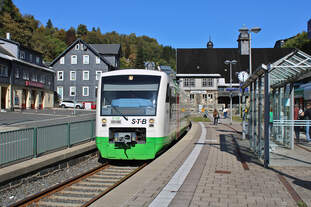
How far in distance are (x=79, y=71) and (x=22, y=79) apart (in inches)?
623

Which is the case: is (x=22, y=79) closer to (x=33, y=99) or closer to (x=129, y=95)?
(x=33, y=99)

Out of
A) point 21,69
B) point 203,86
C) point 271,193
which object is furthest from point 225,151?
point 203,86

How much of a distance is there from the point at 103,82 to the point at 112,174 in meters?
3.04

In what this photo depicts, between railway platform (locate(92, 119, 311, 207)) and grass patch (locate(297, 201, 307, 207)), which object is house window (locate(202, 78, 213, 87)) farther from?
grass patch (locate(297, 201, 307, 207))

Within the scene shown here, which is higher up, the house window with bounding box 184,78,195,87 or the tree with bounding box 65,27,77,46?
the tree with bounding box 65,27,77,46

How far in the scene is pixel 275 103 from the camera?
14664mm

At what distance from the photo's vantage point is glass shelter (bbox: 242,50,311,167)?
8742mm

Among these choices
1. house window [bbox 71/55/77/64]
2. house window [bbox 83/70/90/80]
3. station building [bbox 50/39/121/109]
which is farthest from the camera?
house window [bbox 83/70/90/80]

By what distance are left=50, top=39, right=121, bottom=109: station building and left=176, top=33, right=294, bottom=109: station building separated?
1579 cm

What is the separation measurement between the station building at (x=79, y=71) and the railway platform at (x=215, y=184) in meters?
47.8

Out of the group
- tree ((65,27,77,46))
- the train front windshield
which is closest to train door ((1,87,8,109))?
the train front windshield

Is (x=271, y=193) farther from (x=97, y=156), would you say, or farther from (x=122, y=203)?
(x=97, y=156)

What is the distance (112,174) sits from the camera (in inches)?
371

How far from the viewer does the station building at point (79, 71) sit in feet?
184
